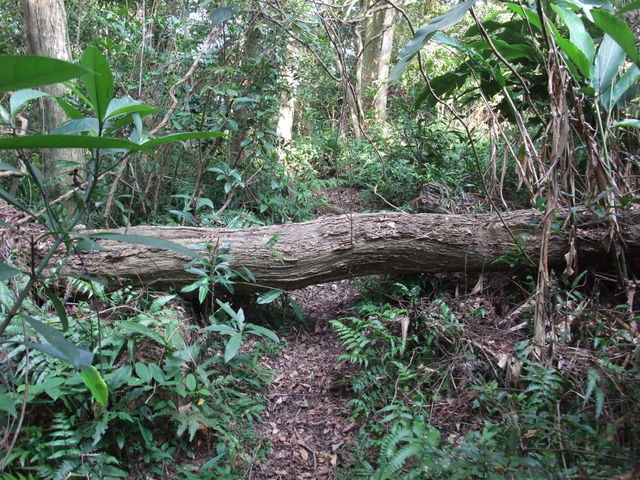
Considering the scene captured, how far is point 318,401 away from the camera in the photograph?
112 inches

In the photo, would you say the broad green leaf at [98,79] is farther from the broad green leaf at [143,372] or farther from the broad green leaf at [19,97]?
the broad green leaf at [143,372]

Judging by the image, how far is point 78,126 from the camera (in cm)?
114

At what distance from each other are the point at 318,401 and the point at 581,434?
1578 mm

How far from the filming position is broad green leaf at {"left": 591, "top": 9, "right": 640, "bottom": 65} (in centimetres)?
244

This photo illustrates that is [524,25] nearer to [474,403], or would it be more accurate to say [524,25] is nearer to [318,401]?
[474,403]

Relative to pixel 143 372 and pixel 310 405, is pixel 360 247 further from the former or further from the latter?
pixel 143 372

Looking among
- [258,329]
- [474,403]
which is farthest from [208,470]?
[474,403]

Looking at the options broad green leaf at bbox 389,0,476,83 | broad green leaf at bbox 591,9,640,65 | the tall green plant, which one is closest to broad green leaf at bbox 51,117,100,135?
the tall green plant

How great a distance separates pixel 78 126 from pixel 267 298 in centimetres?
218

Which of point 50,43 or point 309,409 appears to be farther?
point 50,43

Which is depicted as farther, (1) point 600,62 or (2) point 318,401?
(1) point 600,62

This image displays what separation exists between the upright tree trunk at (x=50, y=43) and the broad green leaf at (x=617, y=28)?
166 inches

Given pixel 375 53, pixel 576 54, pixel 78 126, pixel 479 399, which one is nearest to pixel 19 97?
pixel 78 126

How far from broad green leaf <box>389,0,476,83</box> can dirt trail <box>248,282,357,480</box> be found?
76.4 inches
